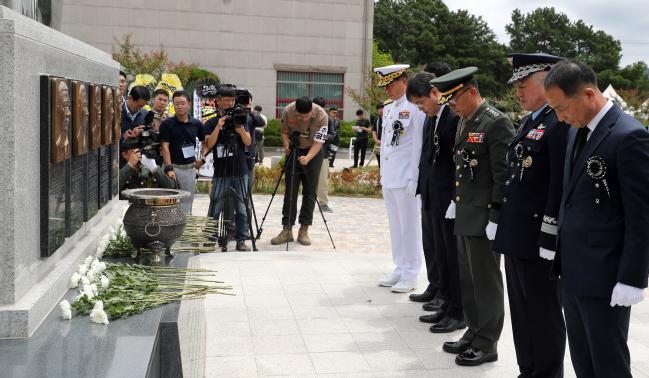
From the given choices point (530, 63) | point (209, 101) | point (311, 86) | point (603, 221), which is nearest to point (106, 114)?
point (530, 63)

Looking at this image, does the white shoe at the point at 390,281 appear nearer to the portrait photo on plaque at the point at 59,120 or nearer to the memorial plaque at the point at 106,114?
the memorial plaque at the point at 106,114

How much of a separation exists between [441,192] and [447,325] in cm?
102

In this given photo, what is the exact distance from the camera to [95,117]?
5.10 m

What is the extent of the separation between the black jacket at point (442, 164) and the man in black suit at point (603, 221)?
6.98 ft

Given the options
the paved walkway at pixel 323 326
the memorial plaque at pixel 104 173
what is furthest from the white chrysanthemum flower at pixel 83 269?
the memorial plaque at pixel 104 173

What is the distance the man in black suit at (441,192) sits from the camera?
5340mm

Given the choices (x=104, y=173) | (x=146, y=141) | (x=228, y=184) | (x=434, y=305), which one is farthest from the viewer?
(x=228, y=184)

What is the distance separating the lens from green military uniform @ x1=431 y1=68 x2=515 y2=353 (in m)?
4.48

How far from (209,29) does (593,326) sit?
27.8m

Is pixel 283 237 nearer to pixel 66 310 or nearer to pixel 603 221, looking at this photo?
pixel 66 310

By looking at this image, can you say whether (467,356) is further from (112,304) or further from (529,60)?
(112,304)

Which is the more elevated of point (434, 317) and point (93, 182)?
point (93, 182)

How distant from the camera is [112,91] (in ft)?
20.0

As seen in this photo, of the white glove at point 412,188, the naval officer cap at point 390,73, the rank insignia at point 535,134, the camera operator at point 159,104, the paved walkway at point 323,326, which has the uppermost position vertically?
the naval officer cap at point 390,73
